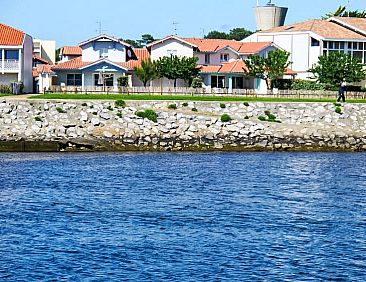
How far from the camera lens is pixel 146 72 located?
75.2 metres

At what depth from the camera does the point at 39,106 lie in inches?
1961

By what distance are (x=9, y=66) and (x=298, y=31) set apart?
26.9 metres

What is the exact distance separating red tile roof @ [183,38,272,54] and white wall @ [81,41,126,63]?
6.50 m

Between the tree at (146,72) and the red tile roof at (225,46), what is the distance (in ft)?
24.3

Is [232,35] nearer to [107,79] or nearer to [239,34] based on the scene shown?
[239,34]

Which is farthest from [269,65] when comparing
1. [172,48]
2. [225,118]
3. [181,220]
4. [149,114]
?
[181,220]

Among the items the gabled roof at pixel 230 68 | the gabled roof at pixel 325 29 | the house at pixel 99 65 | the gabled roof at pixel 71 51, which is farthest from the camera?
the gabled roof at pixel 71 51

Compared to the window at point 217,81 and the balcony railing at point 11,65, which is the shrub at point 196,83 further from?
the balcony railing at point 11,65

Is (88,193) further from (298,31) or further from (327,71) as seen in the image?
(298,31)

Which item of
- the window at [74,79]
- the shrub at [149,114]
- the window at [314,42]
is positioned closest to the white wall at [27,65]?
the window at [74,79]

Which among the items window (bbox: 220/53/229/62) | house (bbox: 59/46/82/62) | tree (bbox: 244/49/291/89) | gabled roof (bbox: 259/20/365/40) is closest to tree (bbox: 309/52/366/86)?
tree (bbox: 244/49/291/89)

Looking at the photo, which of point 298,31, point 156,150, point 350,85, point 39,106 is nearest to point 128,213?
point 156,150

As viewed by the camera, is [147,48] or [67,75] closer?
[67,75]

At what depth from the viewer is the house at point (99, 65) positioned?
7719 centimetres
